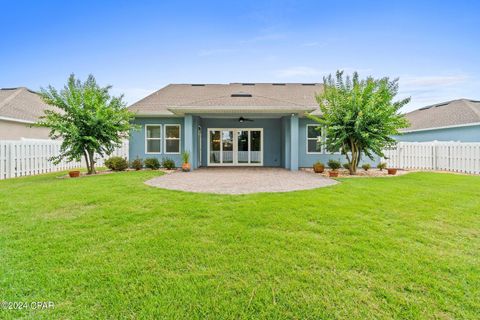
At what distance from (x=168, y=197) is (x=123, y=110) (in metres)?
7.16

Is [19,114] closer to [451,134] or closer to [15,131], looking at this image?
[15,131]

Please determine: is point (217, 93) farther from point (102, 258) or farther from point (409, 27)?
point (102, 258)

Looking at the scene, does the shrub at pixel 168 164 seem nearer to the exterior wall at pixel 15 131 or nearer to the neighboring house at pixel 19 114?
the neighboring house at pixel 19 114

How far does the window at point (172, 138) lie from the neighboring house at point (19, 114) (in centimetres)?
639

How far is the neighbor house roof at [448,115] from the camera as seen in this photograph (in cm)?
1658

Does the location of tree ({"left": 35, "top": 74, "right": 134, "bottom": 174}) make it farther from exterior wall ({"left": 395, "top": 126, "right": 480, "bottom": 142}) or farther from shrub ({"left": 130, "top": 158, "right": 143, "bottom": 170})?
exterior wall ({"left": 395, "top": 126, "right": 480, "bottom": 142})

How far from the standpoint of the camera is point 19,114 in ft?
47.3

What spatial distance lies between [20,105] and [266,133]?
53.9 feet

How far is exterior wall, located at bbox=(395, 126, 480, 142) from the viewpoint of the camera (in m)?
15.6

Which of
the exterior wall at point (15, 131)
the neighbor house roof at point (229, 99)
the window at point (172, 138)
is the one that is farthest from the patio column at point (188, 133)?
the exterior wall at point (15, 131)

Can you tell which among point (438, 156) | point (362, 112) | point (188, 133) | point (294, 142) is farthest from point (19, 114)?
point (438, 156)

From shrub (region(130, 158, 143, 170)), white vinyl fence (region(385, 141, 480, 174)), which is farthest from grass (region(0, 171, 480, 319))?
white vinyl fence (region(385, 141, 480, 174))

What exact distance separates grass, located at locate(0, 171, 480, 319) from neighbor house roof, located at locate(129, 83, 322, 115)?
6833 millimetres

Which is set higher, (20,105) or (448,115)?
(20,105)
